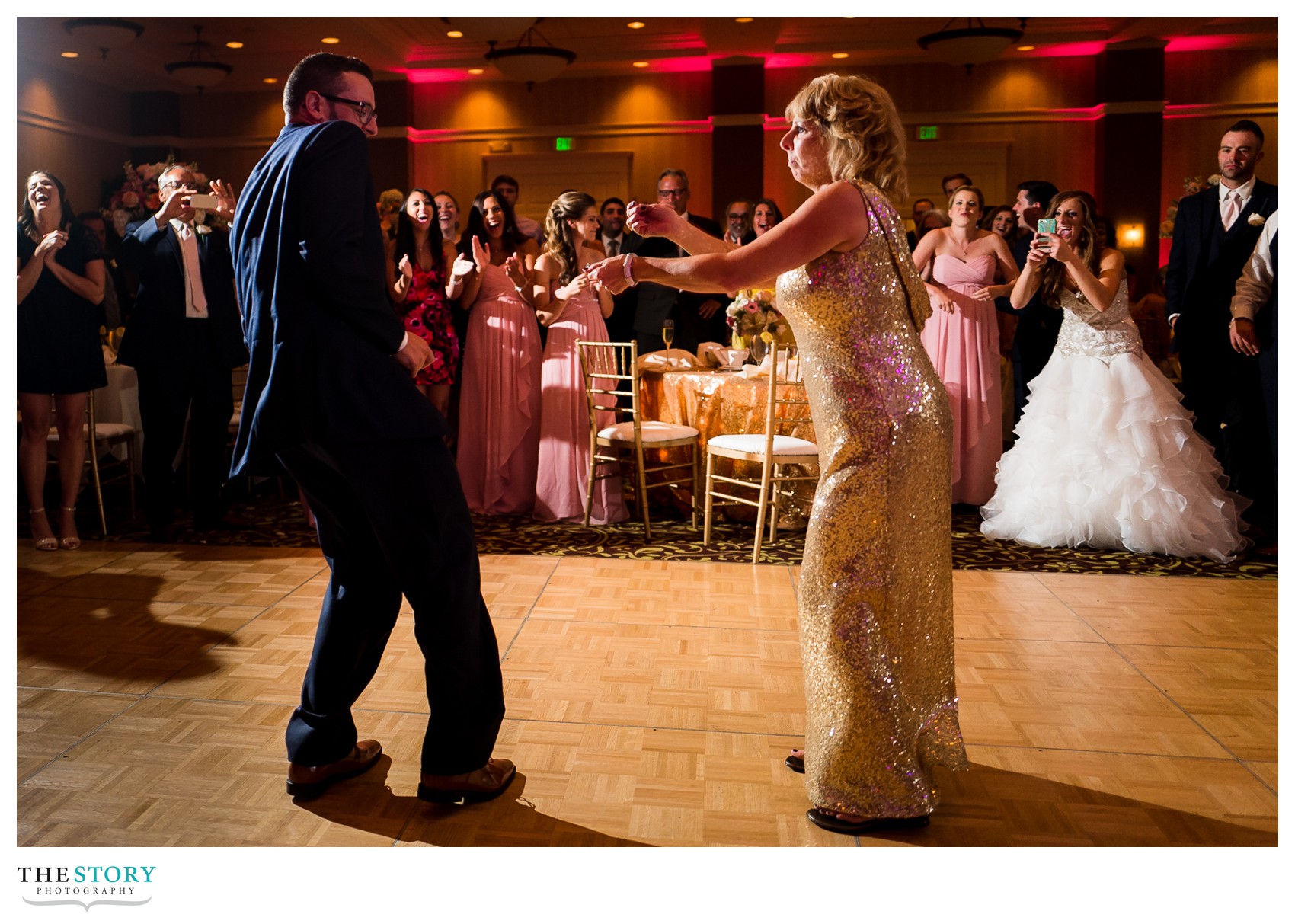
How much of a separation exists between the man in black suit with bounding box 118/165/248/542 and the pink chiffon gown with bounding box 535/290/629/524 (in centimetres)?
157

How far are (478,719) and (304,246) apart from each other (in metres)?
1.01

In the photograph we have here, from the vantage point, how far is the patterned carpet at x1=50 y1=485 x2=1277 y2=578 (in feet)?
14.2

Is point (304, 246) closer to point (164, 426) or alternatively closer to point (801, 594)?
point (801, 594)

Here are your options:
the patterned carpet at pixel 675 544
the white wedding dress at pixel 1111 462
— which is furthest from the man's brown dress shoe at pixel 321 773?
the white wedding dress at pixel 1111 462

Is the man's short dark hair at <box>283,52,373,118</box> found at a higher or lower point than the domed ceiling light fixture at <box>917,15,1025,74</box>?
lower

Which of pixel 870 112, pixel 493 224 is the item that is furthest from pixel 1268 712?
pixel 493 224

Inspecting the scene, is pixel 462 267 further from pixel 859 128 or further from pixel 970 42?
pixel 970 42

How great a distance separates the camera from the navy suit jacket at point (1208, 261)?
4883 millimetres

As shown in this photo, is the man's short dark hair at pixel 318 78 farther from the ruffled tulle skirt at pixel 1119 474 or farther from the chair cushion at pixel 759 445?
the ruffled tulle skirt at pixel 1119 474

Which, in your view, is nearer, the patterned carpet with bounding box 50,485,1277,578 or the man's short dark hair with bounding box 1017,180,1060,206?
the patterned carpet with bounding box 50,485,1277,578

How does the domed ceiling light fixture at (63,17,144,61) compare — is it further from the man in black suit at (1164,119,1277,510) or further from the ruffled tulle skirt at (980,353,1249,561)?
the man in black suit at (1164,119,1277,510)

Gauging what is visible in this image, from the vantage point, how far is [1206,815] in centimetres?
216

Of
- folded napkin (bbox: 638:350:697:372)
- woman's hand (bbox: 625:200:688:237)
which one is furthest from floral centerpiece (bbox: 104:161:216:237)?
woman's hand (bbox: 625:200:688:237)

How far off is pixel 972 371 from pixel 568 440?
86.8 inches
